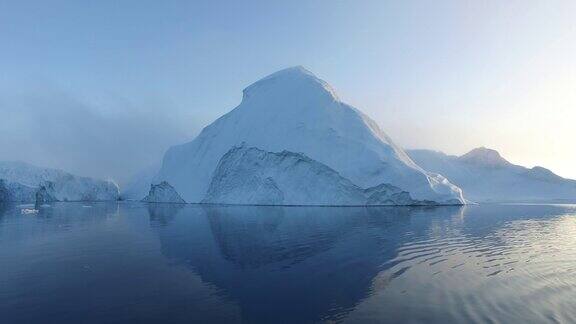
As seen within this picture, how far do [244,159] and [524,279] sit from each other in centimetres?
4041

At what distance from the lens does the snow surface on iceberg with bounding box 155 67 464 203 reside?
1640 inches

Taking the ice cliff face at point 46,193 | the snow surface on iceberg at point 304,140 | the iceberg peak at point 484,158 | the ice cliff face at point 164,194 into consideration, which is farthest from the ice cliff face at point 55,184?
the iceberg peak at point 484,158

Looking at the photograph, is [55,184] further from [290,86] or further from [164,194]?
[290,86]

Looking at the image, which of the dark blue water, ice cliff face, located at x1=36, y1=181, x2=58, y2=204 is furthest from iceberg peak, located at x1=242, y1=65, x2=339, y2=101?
ice cliff face, located at x1=36, y1=181, x2=58, y2=204

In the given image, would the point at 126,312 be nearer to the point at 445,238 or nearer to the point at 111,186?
the point at 445,238

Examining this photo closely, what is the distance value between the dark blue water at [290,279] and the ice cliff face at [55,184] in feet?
207

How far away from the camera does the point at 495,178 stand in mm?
80500

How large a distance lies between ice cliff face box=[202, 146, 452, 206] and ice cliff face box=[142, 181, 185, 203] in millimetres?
6954

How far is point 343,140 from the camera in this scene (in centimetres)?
4456

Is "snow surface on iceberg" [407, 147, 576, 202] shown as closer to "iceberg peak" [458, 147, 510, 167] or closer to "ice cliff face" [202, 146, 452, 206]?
"iceberg peak" [458, 147, 510, 167]

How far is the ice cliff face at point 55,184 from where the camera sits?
7088cm

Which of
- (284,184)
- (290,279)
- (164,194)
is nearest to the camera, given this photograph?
(290,279)

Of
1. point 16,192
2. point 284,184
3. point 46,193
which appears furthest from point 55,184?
point 284,184

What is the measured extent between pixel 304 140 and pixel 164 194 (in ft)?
82.7
